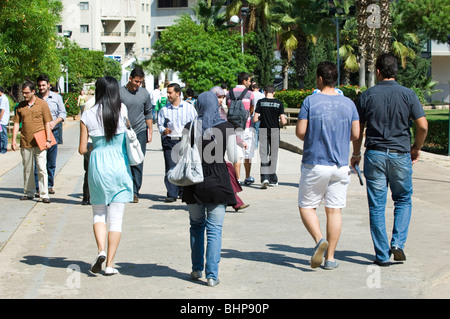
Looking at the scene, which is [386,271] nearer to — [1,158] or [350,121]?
[350,121]

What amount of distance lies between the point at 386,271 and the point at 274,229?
7.52 feet

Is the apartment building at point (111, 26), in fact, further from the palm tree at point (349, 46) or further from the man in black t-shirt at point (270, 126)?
the man in black t-shirt at point (270, 126)

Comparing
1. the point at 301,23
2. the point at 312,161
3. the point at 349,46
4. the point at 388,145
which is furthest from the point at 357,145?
the point at 349,46

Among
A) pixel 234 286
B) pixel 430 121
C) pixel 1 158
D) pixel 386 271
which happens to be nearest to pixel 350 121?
pixel 386 271

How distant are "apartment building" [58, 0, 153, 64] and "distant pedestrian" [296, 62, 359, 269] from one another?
7578 cm

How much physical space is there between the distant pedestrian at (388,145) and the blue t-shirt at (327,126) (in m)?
0.43

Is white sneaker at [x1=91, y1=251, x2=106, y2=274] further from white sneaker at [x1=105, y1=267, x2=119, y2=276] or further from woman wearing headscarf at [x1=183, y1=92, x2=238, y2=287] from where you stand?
woman wearing headscarf at [x1=183, y1=92, x2=238, y2=287]

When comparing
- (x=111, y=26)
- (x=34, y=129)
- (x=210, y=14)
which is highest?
(x=111, y=26)

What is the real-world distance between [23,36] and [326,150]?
17045 mm

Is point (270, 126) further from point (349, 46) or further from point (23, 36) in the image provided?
point (349, 46)

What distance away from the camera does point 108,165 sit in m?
6.34

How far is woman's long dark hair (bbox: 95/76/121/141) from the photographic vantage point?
634 centimetres

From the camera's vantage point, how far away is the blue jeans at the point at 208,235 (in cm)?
591

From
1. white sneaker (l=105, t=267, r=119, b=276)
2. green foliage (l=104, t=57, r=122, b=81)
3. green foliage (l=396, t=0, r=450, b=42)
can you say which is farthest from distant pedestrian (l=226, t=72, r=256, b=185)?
green foliage (l=104, t=57, r=122, b=81)
